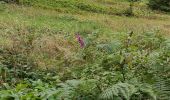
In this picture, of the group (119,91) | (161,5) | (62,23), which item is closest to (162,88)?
(119,91)

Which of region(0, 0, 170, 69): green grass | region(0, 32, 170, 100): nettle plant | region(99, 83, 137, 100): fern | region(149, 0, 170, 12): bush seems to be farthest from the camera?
region(149, 0, 170, 12): bush

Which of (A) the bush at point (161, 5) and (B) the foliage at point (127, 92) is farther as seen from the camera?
(A) the bush at point (161, 5)

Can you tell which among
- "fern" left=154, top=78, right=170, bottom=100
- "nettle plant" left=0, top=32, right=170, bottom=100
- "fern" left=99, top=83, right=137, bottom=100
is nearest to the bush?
"nettle plant" left=0, top=32, right=170, bottom=100

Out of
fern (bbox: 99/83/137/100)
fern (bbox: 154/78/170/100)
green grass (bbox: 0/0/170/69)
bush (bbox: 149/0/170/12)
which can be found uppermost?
fern (bbox: 99/83/137/100)

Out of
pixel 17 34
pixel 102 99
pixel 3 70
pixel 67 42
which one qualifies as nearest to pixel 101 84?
pixel 102 99

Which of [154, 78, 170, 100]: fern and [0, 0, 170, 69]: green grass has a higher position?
[154, 78, 170, 100]: fern

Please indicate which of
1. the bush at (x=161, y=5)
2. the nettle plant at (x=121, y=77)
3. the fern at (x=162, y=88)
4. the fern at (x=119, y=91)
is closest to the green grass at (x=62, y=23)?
the nettle plant at (x=121, y=77)

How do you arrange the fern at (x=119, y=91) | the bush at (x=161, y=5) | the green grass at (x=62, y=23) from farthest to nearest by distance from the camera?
the bush at (x=161, y=5) < the green grass at (x=62, y=23) < the fern at (x=119, y=91)

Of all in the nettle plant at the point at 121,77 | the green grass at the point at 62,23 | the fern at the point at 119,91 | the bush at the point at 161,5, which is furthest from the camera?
the bush at the point at 161,5

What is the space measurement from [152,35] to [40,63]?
480cm

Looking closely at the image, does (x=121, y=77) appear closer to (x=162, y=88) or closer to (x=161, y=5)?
(x=162, y=88)

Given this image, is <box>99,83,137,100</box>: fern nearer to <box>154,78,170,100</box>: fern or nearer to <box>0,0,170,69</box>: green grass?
<box>154,78,170,100</box>: fern

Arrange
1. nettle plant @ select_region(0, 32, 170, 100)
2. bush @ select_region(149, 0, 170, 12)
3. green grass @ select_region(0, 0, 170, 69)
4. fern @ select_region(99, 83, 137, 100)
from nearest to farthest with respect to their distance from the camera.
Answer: fern @ select_region(99, 83, 137, 100), nettle plant @ select_region(0, 32, 170, 100), green grass @ select_region(0, 0, 170, 69), bush @ select_region(149, 0, 170, 12)

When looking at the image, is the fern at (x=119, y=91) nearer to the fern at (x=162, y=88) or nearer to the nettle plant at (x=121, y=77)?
the nettle plant at (x=121, y=77)
